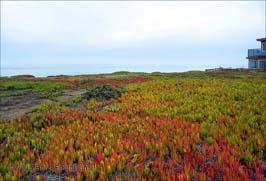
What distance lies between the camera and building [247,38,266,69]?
171ft

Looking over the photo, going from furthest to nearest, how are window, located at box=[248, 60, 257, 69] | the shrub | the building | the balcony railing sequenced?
window, located at box=[248, 60, 257, 69]
the balcony railing
the building
the shrub

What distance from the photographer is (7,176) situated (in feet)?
17.7

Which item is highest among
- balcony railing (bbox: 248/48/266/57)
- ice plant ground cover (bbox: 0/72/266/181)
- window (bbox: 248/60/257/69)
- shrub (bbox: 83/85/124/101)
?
balcony railing (bbox: 248/48/266/57)

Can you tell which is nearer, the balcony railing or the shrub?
the shrub

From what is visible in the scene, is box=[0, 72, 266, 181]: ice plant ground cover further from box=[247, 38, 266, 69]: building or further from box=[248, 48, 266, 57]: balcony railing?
box=[248, 48, 266, 57]: balcony railing

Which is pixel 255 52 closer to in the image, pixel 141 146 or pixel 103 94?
pixel 103 94

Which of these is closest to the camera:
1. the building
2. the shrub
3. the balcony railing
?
the shrub

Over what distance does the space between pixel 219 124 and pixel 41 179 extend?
6104 mm

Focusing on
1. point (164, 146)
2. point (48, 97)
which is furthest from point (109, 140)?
point (48, 97)

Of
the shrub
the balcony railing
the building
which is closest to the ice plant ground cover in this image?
the shrub

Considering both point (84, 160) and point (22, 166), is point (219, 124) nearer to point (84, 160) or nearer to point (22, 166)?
point (84, 160)

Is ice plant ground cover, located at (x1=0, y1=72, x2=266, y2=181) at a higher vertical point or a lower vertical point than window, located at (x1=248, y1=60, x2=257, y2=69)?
lower

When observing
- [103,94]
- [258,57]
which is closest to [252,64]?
[258,57]

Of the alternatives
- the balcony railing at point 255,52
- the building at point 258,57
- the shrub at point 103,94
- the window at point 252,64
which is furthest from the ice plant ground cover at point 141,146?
the window at point 252,64
